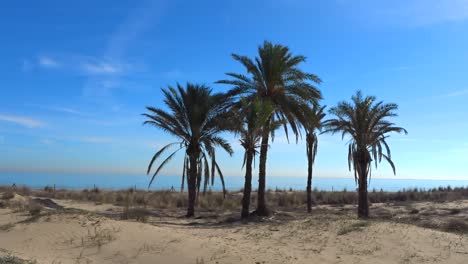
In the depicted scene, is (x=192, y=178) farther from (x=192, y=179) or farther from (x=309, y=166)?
(x=309, y=166)

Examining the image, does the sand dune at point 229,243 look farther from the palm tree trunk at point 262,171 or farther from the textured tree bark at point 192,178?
the textured tree bark at point 192,178

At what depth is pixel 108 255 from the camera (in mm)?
11750

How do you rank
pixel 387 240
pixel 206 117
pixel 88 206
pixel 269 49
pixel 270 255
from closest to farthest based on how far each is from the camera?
pixel 270 255 < pixel 387 240 < pixel 269 49 < pixel 206 117 < pixel 88 206

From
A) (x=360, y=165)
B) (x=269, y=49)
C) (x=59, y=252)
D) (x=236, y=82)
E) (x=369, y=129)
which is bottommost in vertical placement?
(x=59, y=252)

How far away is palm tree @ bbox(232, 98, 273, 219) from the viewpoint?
20.4 m

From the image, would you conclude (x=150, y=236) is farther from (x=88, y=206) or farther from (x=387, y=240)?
(x=88, y=206)

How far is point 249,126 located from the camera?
21.1 meters

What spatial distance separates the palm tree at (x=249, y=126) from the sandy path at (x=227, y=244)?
645cm

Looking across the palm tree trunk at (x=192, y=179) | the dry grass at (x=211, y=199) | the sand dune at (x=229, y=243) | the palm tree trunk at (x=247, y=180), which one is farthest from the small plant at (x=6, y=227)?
the dry grass at (x=211, y=199)

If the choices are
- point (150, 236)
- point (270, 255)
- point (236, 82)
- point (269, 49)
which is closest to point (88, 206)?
point (236, 82)

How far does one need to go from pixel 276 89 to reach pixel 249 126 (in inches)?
106

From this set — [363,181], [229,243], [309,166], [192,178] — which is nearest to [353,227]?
[229,243]

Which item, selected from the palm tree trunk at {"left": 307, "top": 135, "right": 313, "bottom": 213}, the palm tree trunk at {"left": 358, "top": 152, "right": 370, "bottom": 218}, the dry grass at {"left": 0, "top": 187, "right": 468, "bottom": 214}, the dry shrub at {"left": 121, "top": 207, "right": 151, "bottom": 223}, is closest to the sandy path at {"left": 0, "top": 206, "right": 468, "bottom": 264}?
the dry shrub at {"left": 121, "top": 207, "right": 151, "bottom": 223}

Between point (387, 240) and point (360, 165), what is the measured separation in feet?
43.9
